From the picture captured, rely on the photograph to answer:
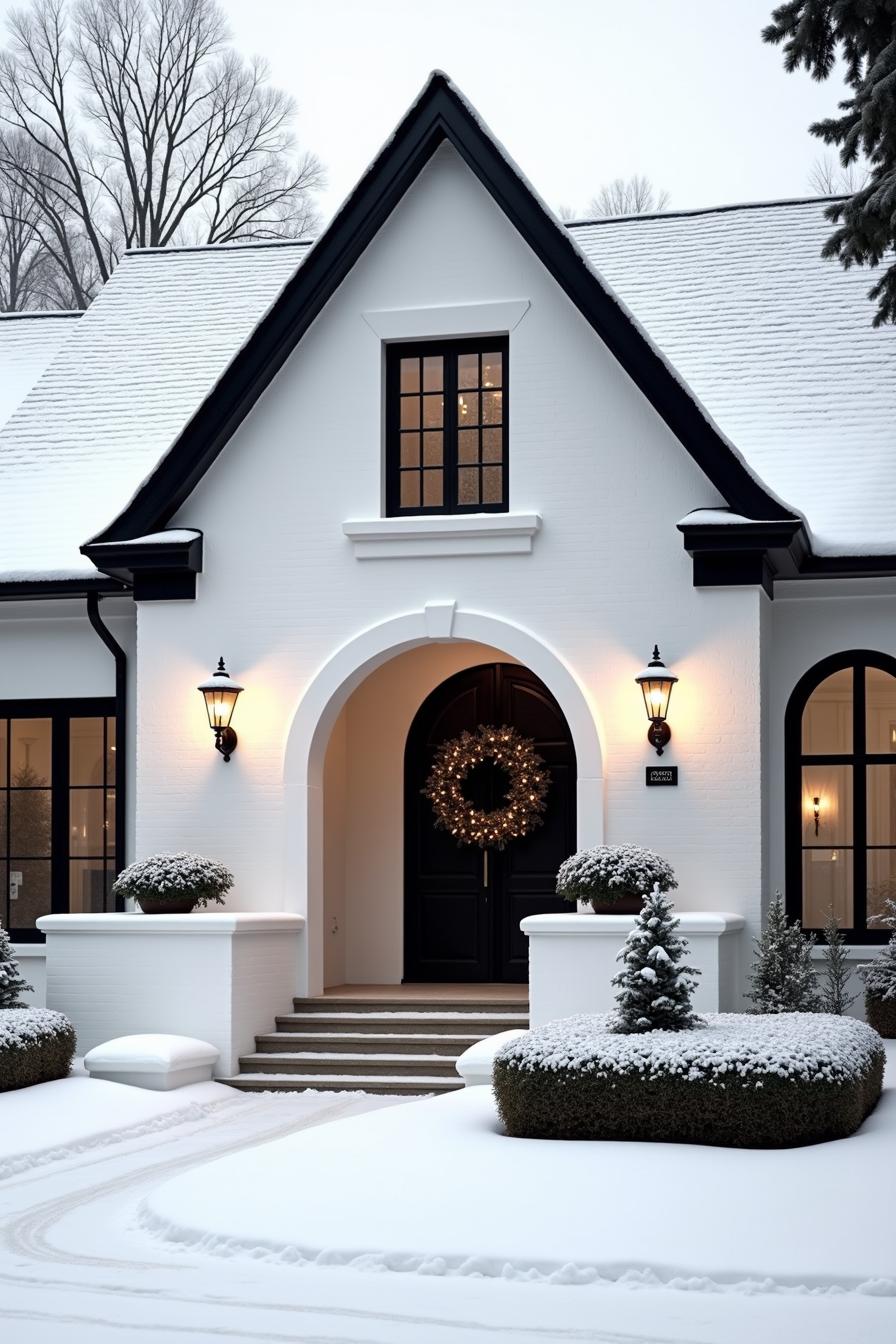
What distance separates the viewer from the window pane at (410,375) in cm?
1478

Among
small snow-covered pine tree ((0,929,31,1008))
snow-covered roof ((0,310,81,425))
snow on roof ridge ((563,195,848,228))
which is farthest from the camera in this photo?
snow-covered roof ((0,310,81,425))

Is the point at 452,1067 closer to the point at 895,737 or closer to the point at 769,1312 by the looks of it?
the point at 895,737

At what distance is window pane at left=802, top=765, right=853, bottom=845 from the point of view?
14344 mm

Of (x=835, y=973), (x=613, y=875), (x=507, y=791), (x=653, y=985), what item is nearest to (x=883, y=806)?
(x=835, y=973)

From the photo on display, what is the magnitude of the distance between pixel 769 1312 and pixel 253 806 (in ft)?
27.7

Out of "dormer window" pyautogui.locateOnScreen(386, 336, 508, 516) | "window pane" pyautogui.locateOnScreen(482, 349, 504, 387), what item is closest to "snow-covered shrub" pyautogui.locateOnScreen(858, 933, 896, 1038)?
"dormer window" pyautogui.locateOnScreen(386, 336, 508, 516)

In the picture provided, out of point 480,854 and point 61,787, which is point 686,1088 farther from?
point 61,787

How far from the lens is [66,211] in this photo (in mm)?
30828

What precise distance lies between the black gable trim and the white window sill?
4.65 feet

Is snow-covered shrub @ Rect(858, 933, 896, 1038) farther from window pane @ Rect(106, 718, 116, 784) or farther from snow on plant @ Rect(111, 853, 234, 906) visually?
window pane @ Rect(106, 718, 116, 784)

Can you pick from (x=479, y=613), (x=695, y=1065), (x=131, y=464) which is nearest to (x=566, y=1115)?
(x=695, y=1065)

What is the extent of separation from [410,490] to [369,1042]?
449 centimetres

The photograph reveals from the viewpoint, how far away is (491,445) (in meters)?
14.6

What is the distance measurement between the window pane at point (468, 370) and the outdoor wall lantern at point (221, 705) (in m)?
3.05
